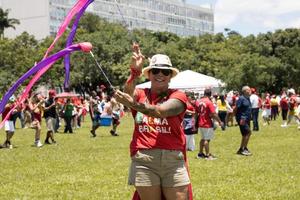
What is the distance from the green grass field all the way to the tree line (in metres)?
39.2

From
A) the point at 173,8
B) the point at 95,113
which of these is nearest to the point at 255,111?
the point at 95,113

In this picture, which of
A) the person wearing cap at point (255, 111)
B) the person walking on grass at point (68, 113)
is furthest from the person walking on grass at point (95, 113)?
the person wearing cap at point (255, 111)

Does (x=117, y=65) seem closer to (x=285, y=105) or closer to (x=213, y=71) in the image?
(x=213, y=71)

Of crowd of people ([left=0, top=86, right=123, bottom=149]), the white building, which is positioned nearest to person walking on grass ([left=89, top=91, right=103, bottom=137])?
crowd of people ([left=0, top=86, right=123, bottom=149])

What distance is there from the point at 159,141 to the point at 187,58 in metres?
62.1

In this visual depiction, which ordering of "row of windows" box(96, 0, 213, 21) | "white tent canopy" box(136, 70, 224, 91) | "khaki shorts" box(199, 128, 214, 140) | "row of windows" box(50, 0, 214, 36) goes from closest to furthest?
"khaki shorts" box(199, 128, 214, 140) → "white tent canopy" box(136, 70, 224, 91) → "row of windows" box(50, 0, 214, 36) → "row of windows" box(96, 0, 213, 21)

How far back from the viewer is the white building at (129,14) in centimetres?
9825

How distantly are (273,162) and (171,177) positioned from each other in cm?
839

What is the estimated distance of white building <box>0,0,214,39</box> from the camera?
98250 mm

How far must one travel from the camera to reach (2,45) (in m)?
59.0

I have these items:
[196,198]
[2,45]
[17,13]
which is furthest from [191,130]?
[17,13]

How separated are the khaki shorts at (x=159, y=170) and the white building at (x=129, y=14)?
74.5m

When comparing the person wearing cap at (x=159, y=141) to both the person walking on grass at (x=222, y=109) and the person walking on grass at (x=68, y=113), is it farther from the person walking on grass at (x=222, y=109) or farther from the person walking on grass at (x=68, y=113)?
the person walking on grass at (x=222, y=109)

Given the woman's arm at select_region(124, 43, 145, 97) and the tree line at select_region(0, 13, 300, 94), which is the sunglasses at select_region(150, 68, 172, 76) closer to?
the woman's arm at select_region(124, 43, 145, 97)
